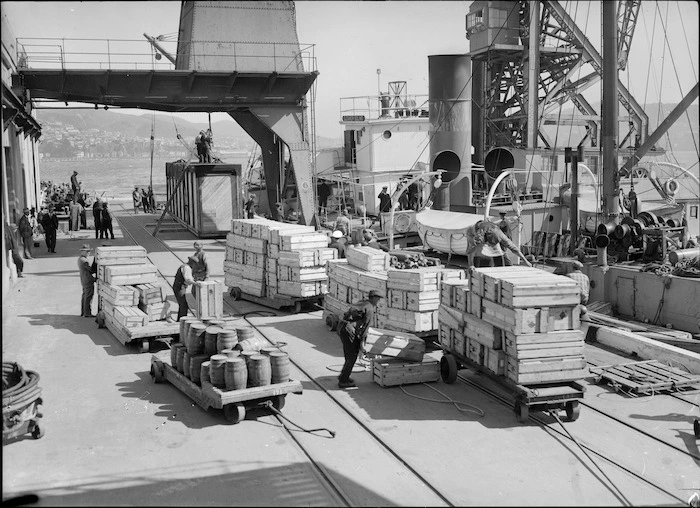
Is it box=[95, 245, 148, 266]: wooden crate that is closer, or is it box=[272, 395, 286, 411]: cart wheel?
box=[272, 395, 286, 411]: cart wheel

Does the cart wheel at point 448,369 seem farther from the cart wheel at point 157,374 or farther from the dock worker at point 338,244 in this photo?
the dock worker at point 338,244

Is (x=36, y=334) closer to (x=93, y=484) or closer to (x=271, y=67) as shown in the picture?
(x=93, y=484)

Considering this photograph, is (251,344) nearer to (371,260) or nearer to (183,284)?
(371,260)

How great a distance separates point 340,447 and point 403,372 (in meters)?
2.86

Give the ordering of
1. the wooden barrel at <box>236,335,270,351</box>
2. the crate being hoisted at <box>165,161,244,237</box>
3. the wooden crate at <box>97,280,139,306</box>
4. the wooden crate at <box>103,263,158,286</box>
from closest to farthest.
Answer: the wooden barrel at <box>236,335,270,351</box>
the wooden crate at <box>97,280,139,306</box>
the wooden crate at <box>103,263,158,286</box>
the crate being hoisted at <box>165,161,244,237</box>

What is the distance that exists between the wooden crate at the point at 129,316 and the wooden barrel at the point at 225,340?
3660mm

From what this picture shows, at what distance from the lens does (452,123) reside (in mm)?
27344

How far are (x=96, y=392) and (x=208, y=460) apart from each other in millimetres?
3581

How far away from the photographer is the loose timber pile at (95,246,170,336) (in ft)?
50.8

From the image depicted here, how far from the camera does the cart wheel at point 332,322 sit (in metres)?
16.3

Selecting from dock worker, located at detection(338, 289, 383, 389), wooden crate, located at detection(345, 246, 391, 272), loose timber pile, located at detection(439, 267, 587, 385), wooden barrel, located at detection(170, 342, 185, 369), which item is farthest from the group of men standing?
loose timber pile, located at detection(439, 267, 587, 385)

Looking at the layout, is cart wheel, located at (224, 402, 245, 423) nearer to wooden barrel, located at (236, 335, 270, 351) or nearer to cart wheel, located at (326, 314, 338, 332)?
wooden barrel, located at (236, 335, 270, 351)

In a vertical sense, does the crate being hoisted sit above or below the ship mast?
below

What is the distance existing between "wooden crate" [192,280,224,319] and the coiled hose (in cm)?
516
